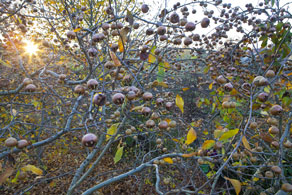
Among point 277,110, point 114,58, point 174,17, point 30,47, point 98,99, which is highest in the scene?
point 30,47

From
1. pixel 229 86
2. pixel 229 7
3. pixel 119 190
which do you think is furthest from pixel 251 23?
pixel 119 190

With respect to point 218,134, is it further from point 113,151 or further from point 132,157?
point 113,151

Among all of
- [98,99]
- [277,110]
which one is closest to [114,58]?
[98,99]

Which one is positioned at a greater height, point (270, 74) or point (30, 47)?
point (30, 47)

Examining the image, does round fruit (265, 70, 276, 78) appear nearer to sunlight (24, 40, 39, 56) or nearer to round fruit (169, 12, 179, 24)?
round fruit (169, 12, 179, 24)

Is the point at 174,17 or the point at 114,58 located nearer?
the point at 114,58

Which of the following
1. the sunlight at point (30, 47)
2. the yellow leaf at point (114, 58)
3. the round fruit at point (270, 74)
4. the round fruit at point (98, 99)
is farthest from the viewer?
the sunlight at point (30, 47)

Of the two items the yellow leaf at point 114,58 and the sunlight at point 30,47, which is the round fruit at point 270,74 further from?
the sunlight at point 30,47

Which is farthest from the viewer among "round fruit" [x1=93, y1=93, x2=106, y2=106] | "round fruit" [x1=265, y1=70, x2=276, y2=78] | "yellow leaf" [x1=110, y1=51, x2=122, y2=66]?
"round fruit" [x1=265, y1=70, x2=276, y2=78]

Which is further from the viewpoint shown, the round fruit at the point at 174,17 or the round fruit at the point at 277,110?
the round fruit at the point at 174,17

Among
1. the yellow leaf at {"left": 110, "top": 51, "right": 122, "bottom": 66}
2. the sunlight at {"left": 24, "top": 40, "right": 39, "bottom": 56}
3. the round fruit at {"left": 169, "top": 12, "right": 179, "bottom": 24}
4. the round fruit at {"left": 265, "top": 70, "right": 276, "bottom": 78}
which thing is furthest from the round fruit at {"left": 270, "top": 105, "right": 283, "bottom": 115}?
the sunlight at {"left": 24, "top": 40, "right": 39, "bottom": 56}

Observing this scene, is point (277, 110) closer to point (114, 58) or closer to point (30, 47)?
point (114, 58)

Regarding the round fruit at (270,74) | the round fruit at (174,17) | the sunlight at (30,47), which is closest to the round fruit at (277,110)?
the round fruit at (270,74)

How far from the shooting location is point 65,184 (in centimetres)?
486
